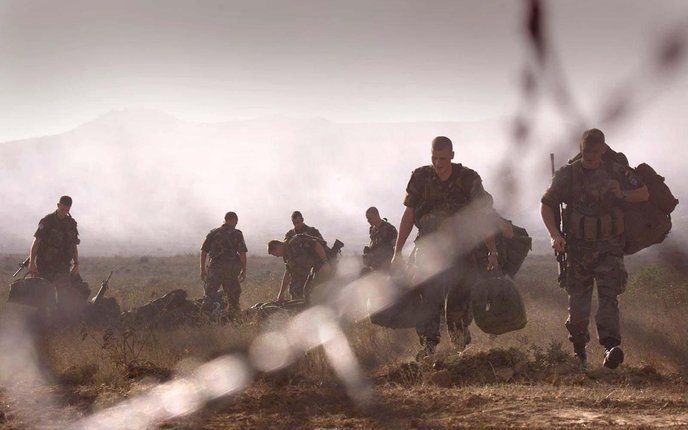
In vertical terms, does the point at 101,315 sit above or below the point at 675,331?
above

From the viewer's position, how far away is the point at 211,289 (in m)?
11.6

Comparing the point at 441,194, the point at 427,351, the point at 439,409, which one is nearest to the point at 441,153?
the point at 441,194

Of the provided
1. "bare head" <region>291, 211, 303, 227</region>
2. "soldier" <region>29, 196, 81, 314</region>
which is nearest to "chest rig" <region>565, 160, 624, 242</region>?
"bare head" <region>291, 211, 303, 227</region>

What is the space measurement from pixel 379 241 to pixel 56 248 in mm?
5241

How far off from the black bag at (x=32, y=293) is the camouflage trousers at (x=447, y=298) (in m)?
6.20

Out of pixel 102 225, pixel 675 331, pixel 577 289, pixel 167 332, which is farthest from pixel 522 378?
pixel 102 225

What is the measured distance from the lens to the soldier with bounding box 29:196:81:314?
34.1 feet

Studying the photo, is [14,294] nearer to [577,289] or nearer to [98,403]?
[98,403]

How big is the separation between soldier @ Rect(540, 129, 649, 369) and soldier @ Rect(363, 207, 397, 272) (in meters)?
4.69

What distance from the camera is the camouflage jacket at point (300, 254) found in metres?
11.1

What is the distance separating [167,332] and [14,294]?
2.29m

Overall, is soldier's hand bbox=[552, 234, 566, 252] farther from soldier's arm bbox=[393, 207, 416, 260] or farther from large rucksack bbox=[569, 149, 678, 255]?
soldier's arm bbox=[393, 207, 416, 260]

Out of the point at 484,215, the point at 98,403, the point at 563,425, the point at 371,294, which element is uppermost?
the point at 484,215

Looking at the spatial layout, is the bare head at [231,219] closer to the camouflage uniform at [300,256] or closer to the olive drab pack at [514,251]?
the camouflage uniform at [300,256]
